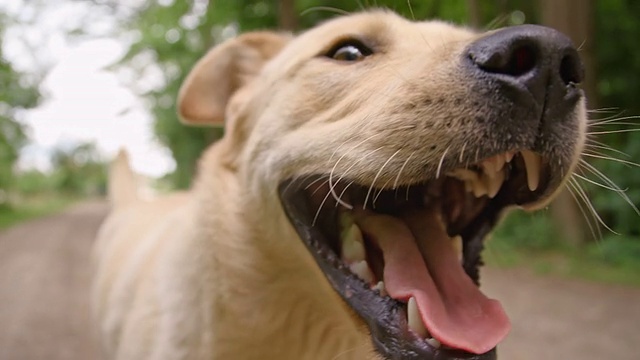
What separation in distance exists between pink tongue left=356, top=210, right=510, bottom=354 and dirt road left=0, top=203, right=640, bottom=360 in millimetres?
3079

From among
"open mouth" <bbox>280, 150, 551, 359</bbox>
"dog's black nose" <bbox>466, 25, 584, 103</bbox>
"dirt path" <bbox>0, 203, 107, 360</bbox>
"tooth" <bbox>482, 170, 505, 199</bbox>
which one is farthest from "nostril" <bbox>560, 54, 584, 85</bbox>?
"dirt path" <bbox>0, 203, 107, 360</bbox>

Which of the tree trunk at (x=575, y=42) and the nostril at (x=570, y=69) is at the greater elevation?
the nostril at (x=570, y=69)

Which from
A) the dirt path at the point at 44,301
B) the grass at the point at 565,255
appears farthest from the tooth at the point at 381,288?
the grass at the point at 565,255

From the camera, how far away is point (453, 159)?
5.05ft

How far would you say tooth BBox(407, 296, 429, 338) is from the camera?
1675 millimetres

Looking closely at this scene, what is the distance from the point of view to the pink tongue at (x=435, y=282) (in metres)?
1.70

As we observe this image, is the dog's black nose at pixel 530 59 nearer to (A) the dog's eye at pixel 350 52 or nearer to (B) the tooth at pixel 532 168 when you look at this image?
(B) the tooth at pixel 532 168

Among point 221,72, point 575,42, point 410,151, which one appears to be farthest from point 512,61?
point 575,42

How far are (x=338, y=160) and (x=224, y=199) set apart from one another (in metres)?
0.75

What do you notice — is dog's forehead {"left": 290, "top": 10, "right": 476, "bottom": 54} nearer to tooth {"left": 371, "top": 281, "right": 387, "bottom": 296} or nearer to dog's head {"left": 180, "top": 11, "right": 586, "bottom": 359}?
dog's head {"left": 180, "top": 11, "right": 586, "bottom": 359}

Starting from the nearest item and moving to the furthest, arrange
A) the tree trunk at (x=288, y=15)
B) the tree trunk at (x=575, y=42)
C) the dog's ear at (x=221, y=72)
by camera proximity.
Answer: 1. the dog's ear at (x=221, y=72)
2. the tree trunk at (x=288, y=15)
3. the tree trunk at (x=575, y=42)

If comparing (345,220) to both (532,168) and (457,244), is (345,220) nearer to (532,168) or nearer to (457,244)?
(457,244)

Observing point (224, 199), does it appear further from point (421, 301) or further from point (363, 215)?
point (421, 301)

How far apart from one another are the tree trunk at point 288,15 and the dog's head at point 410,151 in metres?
4.36
